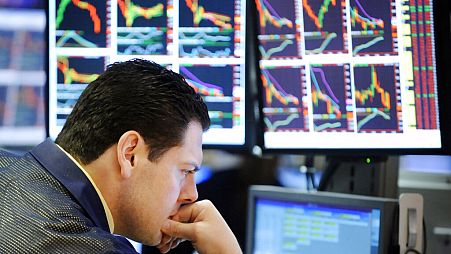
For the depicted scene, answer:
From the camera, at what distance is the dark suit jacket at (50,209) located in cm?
132

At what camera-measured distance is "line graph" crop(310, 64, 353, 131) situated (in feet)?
6.51

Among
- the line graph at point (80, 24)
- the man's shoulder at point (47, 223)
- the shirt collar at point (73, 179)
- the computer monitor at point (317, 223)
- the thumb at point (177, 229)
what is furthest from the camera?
the line graph at point (80, 24)

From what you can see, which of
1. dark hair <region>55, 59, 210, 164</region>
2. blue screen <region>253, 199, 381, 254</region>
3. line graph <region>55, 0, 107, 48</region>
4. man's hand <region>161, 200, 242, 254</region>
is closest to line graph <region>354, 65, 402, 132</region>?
blue screen <region>253, 199, 381, 254</region>

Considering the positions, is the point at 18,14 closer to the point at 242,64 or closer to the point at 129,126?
the point at 242,64

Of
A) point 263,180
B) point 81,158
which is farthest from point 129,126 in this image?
point 263,180

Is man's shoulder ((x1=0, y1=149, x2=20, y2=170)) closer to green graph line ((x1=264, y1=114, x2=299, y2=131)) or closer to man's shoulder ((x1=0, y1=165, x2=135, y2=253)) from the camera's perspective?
man's shoulder ((x1=0, y1=165, x2=135, y2=253))

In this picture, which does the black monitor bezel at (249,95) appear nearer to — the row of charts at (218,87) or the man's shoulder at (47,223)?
the row of charts at (218,87)

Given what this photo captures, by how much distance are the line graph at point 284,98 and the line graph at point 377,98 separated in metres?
0.14

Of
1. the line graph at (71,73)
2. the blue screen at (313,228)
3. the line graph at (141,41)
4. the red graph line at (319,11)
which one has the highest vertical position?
the red graph line at (319,11)

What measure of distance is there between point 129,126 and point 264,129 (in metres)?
0.65

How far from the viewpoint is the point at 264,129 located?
208 centimetres

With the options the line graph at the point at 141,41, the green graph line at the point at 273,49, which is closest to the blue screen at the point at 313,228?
the green graph line at the point at 273,49

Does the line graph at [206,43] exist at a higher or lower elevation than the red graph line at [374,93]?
higher

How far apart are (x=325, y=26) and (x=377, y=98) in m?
0.22
